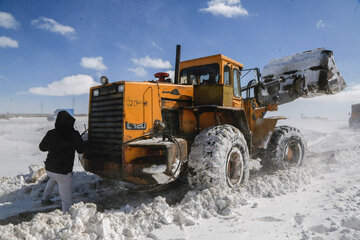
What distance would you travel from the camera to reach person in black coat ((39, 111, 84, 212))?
395 cm

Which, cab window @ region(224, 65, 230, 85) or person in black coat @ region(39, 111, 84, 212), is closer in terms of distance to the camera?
person in black coat @ region(39, 111, 84, 212)

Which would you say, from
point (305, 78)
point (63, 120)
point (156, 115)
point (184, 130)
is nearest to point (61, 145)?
point (63, 120)

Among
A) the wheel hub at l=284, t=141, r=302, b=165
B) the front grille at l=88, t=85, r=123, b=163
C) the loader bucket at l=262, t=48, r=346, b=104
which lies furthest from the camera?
the loader bucket at l=262, t=48, r=346, b=104

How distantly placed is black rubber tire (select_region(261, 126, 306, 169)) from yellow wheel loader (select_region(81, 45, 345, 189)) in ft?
0.08

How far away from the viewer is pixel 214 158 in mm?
4023

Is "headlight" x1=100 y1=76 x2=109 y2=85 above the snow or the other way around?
above

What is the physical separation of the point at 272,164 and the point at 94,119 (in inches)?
178

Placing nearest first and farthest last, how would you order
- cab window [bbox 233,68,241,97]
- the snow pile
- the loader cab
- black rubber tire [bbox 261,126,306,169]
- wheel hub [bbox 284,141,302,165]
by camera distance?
1. the snow pile
2. the loader cab
3. cab window [bbox 233,68,241,97]
4. black rubber tire [bbox 261,126,306,169]
5. wheel hub [bbox 284,141,302,165]

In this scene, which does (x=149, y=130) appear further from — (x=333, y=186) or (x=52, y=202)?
(x=333, y=186)

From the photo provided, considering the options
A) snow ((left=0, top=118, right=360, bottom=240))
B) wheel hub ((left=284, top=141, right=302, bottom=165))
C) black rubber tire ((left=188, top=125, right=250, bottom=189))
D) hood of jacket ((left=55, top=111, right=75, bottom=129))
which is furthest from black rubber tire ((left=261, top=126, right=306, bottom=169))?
hood of jacket ((left=55, top=111, right=75, bottom=129))

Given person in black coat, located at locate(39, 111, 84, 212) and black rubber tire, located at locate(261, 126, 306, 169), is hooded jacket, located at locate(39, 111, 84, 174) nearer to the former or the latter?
person in black coat, located at locate(39, 111, 84, 212)

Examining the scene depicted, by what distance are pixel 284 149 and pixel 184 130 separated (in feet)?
10.4

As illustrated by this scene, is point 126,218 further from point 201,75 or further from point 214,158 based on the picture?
point 201,75

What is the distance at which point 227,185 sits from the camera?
167 inches
